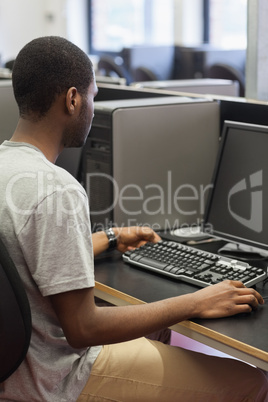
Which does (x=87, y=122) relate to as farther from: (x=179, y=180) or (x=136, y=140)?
(x=179, y=180)

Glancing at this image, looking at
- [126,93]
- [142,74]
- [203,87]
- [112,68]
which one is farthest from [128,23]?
[126,93]

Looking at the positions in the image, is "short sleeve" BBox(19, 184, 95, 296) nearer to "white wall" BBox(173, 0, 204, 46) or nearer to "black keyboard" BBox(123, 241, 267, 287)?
"black keyboard" BBox(123, 241, 267, 287)

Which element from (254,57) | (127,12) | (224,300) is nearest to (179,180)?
(254,57)

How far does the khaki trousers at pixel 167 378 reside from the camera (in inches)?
53.6

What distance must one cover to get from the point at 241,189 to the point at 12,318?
863mm

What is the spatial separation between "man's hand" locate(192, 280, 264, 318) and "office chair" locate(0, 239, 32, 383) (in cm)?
37

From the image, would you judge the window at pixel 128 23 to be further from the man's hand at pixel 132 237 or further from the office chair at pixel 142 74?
the man's hand at pixel 132 237

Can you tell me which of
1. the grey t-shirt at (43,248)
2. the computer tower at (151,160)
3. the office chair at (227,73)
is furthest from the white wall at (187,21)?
the grey t-shirt at (43,248)

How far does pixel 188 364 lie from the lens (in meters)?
1.41

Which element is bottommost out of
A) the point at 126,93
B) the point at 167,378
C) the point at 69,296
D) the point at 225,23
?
the point at 167,378

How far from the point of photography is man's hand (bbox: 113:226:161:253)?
6.02ft

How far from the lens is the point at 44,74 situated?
4.24 feet

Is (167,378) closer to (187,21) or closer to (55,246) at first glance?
(55,246)

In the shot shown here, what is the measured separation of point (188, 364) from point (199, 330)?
0.11 m
